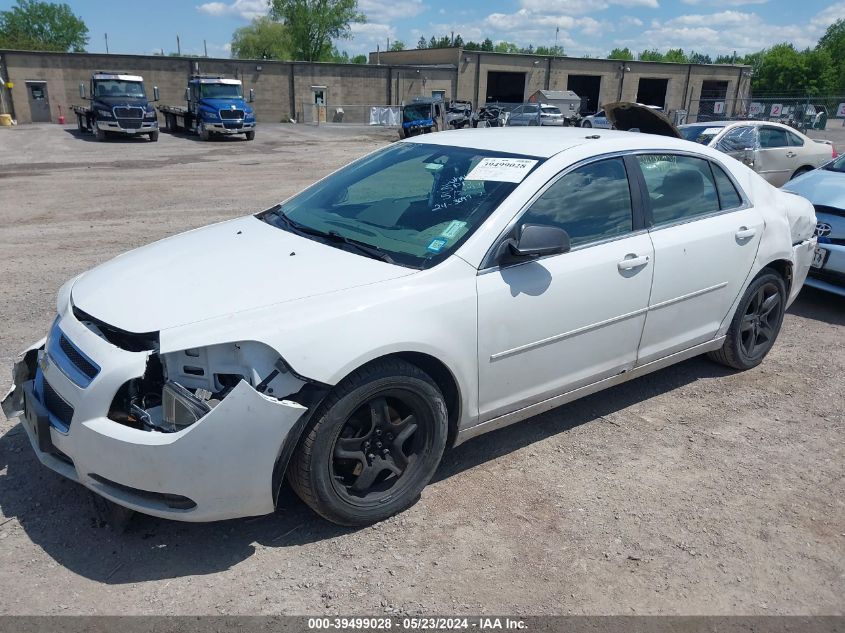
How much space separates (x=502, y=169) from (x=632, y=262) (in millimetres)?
893

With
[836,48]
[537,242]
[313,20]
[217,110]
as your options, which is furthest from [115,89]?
[836,48]

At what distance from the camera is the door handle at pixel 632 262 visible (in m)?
3.66

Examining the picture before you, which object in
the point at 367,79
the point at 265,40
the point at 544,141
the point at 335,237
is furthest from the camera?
the point at 265,40

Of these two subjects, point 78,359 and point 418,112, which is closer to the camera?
point 78,359

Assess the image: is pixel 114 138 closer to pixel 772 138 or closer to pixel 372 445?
pixel 772 138

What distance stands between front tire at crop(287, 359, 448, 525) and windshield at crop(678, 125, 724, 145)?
35.6 feet

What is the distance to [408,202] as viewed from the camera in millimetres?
3705

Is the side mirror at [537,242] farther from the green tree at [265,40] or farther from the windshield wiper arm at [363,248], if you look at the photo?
the green tree at [265,40]

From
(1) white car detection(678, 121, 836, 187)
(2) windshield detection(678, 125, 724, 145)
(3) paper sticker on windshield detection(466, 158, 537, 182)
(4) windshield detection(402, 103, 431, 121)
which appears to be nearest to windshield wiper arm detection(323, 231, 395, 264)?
(3) paper sticker on windshield detection(466, 158, 537, 182)

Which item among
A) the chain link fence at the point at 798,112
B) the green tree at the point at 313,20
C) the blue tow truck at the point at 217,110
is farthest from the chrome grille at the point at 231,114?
the green tree at the point at 313,20

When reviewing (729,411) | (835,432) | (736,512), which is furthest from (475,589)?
(835,432)

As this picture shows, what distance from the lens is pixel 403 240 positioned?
11.0 feet

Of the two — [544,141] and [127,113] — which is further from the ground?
[544,141]

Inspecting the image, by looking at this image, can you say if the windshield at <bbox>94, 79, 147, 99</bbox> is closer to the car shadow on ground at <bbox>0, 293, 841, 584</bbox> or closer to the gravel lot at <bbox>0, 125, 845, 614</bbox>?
the gravel lot at <bbox>0, 125, 845, 614</bbox>
